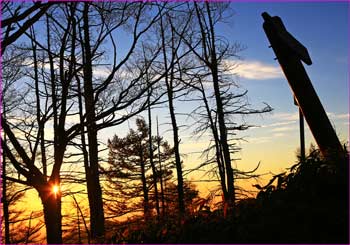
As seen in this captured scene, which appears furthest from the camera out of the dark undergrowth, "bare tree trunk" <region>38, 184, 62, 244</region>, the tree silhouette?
the tree silhouette

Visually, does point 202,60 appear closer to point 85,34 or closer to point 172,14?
point 85,34

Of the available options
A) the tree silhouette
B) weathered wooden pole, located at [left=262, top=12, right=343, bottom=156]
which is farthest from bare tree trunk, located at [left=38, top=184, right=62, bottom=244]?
the tree silhouette

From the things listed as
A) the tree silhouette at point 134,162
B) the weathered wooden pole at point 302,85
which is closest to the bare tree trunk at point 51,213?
the weathered wooden pole at point 302,85

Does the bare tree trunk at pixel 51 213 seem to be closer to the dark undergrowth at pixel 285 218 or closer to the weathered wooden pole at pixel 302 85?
the dark undergrowth at pixel 285 218

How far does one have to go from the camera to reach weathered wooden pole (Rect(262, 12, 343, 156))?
3.48 m

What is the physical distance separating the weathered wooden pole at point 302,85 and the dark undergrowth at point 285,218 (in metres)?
0.49

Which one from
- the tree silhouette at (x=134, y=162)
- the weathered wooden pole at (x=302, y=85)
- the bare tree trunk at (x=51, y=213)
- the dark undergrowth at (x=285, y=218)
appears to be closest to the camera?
the dark undergrowth at (x=285, y=218)

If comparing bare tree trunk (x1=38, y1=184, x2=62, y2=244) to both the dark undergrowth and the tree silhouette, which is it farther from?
the tree silhouette

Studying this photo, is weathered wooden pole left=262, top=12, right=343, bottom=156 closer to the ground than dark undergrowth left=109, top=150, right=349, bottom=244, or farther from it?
farther from it

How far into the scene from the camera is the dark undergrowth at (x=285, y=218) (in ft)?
7.43

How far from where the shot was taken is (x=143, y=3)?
530 cm

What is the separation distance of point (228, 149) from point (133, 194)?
37.2 ft

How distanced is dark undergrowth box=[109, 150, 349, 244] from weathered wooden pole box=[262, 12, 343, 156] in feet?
1.60

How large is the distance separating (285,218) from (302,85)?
1.64 m
